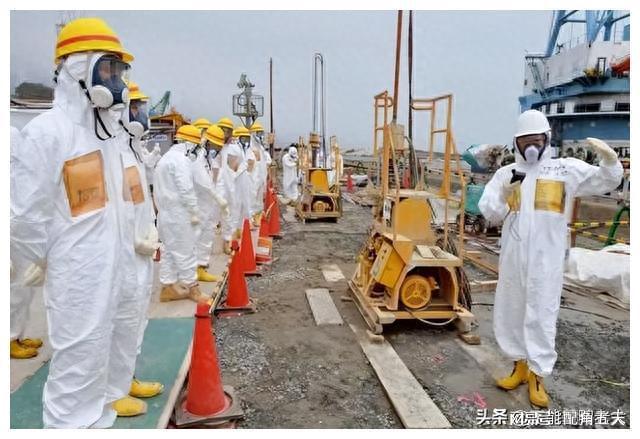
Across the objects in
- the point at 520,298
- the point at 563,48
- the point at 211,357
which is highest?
the point at 563,48

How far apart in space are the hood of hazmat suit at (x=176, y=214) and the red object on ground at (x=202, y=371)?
210 centimetres

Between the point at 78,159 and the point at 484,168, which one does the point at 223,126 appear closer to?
the point at 78,159

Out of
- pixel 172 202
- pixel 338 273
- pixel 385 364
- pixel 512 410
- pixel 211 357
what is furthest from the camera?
pixel 338 273

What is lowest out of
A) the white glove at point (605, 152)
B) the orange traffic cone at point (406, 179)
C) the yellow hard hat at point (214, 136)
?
the orange traffic cone at point (406, 179)

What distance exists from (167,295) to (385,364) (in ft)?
8.13

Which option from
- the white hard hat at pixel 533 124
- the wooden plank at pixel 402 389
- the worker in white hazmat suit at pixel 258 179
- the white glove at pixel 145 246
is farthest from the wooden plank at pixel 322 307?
the worker in white hazmat suit at pixel 258 179

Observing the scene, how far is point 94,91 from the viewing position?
2.25m

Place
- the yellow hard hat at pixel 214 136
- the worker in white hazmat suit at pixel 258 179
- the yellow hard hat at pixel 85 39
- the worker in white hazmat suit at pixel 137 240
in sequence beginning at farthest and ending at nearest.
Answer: the worker in white hazmat suit at pixel 258 179 → the yellow hard hat at pixel 214 136 → the worker in white hazmat suit at pixel 137 240 → the yellow hard hat at pixel 85 39

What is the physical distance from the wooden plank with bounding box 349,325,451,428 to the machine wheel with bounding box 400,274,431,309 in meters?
0.49

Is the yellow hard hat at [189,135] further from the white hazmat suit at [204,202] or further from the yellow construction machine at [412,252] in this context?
the yellow construction machine at [412,252]

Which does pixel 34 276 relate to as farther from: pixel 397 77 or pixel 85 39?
pixel 397 77

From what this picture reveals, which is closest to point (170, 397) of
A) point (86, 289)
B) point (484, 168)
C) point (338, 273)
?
point (86, 289)

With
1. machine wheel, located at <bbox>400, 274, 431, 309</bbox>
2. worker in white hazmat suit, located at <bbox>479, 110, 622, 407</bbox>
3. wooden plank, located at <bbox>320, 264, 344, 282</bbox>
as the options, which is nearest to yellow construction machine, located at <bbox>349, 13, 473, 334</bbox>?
machine wheel, located at <bbox>400, 274, 431, 309</bbox>

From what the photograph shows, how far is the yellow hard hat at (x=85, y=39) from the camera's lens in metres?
2.25
